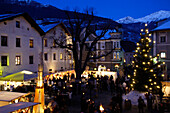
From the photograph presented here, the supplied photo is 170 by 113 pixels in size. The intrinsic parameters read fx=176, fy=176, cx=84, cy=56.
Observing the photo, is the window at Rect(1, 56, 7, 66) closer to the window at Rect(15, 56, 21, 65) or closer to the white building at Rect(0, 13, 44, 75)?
the white building at Rect(0, 13, 44, 75)

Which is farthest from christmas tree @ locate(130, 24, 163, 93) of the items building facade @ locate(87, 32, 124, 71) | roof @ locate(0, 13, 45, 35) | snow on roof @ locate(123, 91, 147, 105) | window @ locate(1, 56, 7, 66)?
building facade @ locate(87, 32, 124, 71)

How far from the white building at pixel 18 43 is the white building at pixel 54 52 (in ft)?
8.33

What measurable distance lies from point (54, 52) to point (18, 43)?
9015mm

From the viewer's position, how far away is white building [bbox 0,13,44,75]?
76.8 ft

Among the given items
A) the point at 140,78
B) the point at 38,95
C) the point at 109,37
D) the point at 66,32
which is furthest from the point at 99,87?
the point at 109,37

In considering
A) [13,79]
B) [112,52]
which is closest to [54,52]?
[13,79]

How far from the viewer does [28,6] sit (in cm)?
13088

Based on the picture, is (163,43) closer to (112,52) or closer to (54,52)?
(112,52)

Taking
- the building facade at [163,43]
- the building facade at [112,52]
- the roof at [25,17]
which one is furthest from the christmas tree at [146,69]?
the building facade at [112,52]

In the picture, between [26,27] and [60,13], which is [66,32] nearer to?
[26,27]

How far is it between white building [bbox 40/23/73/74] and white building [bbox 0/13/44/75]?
2538 mm

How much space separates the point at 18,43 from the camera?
1019 inches

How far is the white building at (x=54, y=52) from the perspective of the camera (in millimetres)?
31927

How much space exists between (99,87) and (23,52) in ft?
42.3
